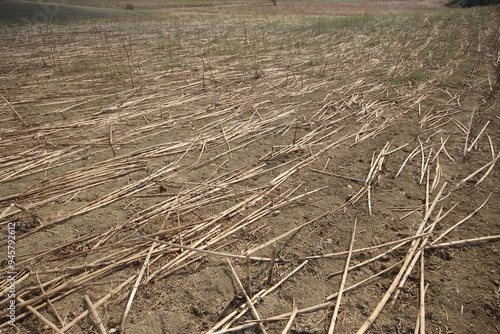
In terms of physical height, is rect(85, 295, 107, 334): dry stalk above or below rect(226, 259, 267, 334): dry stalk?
above

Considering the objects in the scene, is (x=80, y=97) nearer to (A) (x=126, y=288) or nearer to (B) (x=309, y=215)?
(A) (x=126, y=288)

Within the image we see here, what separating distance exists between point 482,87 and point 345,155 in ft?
13.2

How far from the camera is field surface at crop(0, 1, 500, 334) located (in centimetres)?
180

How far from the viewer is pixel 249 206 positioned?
261 cm

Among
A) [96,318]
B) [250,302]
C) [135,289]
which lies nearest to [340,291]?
[250,302]

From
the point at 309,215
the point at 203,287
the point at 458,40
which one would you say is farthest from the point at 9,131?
the point at 458,40

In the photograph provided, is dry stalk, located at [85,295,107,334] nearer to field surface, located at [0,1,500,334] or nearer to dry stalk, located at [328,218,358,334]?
field surface, located at [0,1,500,334]

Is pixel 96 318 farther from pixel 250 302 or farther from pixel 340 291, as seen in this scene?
pixel 340 291

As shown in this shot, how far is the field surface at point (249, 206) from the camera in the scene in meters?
1.80

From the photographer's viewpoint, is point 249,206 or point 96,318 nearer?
point 96,318

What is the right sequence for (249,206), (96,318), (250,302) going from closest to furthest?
(96,318) → (250,302) → (249,206)

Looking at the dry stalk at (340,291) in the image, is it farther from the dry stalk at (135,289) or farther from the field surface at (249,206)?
the dry stalk at (135,289)

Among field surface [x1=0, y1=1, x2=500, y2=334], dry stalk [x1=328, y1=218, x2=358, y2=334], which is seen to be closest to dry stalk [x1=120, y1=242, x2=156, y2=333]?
field surface [x1=0, y1=1, x2=500, y2=334]

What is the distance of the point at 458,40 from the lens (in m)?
8.93
